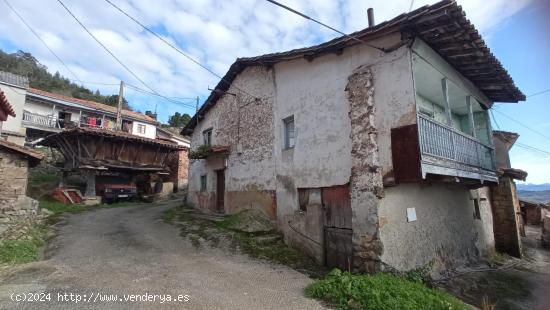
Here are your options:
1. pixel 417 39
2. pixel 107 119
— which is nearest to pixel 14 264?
pixel 417 39

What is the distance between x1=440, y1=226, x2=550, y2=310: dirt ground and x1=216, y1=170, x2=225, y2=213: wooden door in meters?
8.92

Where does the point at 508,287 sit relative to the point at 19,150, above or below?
below

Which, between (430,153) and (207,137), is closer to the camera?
(430,153)

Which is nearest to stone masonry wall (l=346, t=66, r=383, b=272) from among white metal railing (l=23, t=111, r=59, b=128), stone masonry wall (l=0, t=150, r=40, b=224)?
stone masonry wall (l=0, t=150, r=40, b=224)

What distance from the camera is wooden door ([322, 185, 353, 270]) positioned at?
754cm

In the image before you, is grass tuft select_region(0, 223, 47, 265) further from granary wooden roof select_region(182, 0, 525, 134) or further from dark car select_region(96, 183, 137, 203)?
dark car select_region(96, 183, 137, 203)

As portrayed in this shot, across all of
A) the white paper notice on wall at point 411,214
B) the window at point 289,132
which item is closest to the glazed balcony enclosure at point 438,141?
the white paper notice on wall at point 411,214

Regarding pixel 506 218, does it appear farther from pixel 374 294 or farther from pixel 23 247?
pixel 23 247

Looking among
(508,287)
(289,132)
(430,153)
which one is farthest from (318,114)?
(508,287)

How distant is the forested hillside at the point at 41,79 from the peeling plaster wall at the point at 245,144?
126ft

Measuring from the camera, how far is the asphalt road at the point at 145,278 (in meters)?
4.54

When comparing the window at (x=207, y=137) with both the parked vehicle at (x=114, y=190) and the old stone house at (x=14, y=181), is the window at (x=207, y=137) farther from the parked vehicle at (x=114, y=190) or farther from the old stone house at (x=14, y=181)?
the parked vehicle at (x=114, y=190)

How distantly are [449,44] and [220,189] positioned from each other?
1021 centimetres

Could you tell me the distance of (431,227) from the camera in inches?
326
